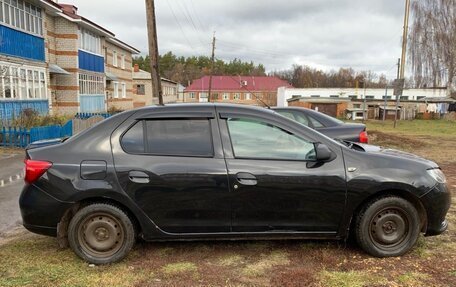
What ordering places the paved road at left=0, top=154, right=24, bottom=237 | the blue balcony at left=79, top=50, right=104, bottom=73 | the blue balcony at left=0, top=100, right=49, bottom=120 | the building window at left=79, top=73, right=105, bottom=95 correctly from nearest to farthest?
1. the paved road at left=0, top=154, right=24, bottom=237
2. the blue balcony at left=0, top=100, right=49, bottom=120
3. the blue balcony at left=79, top=50, right=104, bottom=73
4. the building window at left=79, top=73, right=105, bottom=95

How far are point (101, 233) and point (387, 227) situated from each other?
2.83 m

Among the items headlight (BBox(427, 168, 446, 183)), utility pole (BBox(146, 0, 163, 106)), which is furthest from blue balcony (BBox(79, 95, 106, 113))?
headlight (BBox(427, 168, 446, 183))

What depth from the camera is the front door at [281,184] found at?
3812mm

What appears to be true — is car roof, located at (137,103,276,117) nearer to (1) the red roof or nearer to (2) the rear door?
(2) the rear door

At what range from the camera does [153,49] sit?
14508mm

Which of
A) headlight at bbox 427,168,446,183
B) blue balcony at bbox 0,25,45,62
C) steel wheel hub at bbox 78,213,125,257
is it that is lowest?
steel wheel hub at bbox 78,213,125,257

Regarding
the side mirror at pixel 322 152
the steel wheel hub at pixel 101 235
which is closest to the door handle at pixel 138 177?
the steel wheel hub at pixel 101 235

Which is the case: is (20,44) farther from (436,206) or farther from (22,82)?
(436,206)

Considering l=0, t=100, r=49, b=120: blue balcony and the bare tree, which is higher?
the bare tree

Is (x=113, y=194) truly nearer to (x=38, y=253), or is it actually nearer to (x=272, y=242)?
(x=38, y=253)

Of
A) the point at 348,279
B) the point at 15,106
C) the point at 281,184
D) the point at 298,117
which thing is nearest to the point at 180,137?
the point at 281,184

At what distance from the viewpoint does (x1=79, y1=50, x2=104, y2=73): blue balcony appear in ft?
86.8

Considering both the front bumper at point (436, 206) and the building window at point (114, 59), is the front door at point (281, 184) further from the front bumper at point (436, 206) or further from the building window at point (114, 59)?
the building window at point (114, 59)

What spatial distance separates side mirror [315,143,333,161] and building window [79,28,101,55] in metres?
25.6
